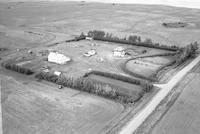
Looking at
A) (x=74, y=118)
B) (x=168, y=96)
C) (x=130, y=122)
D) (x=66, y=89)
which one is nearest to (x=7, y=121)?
(x=74, y=118)

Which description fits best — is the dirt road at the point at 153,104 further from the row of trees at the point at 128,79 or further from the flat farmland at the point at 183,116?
the flat farmland at the point at 183,116

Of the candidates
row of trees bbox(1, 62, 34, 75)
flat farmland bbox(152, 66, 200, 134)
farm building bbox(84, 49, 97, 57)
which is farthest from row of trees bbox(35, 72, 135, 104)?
farm building bbox(84, 49, 97, 57)

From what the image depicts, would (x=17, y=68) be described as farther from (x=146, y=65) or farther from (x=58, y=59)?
(x=146, y=65)

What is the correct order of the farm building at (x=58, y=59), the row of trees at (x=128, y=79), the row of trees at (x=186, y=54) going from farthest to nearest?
the farm building at (x=58, y=59) < the row of trees at (x=186, y=54) < the row of trees at (x=128, y=79)

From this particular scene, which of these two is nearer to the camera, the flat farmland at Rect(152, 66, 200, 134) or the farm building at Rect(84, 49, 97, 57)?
the flat farmland at Rect(152, 66, 200, 134)

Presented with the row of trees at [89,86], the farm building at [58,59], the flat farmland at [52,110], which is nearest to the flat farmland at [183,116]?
the row of trees at [89,86]

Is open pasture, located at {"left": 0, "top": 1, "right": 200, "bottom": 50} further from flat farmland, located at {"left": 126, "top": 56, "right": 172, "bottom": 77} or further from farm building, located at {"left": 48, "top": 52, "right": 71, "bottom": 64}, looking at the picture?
farm building, located at {"left": 48, "top": 52, "right": 71, "bottom": 64}

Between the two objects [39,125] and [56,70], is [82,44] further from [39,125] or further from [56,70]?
[39,125]
